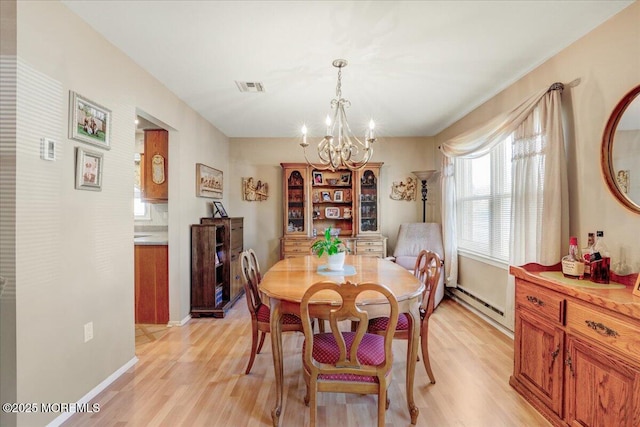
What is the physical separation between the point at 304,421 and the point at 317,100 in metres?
3.02

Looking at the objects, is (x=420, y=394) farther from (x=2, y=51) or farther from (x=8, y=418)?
(x=2, y=51)

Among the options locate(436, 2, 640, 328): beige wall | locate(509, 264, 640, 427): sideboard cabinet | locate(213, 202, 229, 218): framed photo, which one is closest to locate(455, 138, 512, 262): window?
locate(436, 2, 640, 328): beige wall

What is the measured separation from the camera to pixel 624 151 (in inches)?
74.8

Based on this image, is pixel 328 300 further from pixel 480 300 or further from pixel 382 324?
pixel 480 300

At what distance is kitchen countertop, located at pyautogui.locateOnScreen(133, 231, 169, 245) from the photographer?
351 cm

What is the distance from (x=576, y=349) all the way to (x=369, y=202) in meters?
3.52

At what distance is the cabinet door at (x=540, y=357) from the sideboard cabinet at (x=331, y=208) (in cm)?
277

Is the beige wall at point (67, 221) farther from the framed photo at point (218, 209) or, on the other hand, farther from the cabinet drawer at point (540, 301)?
the cabinet drawer at point (540, 301)

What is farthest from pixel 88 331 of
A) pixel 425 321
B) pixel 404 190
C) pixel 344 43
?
pixel 404 190

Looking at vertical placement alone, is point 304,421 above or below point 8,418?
below

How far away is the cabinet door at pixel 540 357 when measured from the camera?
1811 millimetres

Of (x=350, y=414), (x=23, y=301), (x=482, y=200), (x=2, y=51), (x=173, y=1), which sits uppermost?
(x=173, y=1)

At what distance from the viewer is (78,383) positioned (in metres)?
2.04

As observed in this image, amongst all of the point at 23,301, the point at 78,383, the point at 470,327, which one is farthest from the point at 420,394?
the point at 23,301
